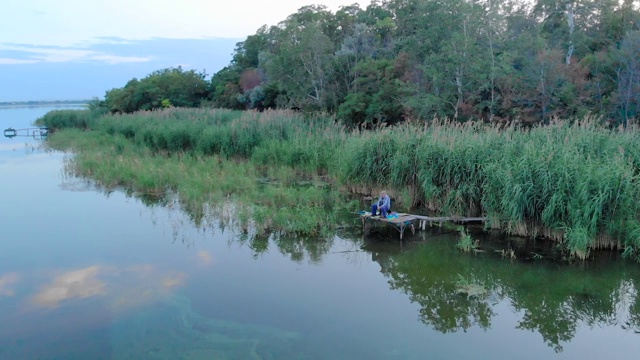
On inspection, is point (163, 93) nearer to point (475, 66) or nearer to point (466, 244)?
point (475, 66)

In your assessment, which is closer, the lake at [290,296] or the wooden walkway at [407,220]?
the lake at [290,296]

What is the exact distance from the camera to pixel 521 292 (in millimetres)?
6785

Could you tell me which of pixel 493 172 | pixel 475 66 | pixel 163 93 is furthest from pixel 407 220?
pixel 163 93

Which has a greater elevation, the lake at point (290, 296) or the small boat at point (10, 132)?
the small boat at point (10, 132)

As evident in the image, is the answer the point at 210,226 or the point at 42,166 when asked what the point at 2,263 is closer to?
the point at 210,226

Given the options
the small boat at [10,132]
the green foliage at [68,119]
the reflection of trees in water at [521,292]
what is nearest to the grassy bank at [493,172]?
the reflection of trees in water at [521,292]

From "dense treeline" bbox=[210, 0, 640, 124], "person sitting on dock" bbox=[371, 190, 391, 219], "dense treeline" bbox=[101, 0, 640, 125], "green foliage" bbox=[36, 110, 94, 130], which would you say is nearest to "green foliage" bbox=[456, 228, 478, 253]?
"person sitting on dock" bbox=[371, 190, 391, 219]

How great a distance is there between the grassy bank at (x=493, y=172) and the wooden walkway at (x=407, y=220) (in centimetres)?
30

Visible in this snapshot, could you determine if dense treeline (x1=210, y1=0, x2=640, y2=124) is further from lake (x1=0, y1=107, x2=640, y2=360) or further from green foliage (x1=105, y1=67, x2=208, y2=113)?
green foliage (x1=105, y1=67, x2=208, y2=113)

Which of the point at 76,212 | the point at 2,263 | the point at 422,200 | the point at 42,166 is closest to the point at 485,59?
the point at 422,200

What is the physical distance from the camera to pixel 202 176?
525 inches

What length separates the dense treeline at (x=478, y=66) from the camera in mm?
14609

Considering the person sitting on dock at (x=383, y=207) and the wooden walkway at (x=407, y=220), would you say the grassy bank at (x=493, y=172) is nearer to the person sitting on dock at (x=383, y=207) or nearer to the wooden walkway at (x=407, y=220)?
the wooden walkway at (x=407, y=220)

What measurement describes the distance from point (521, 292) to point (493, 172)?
9.42ft
